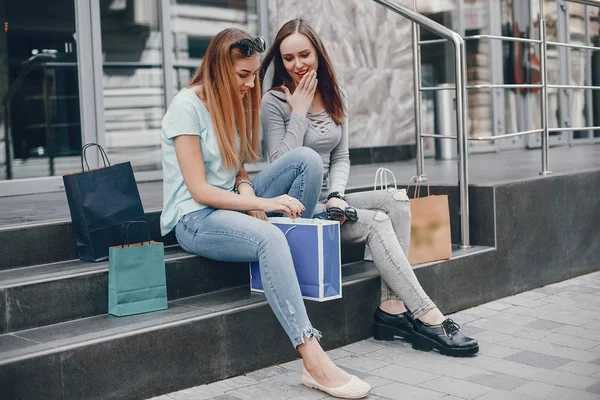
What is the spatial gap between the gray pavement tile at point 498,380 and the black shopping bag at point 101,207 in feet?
5.28

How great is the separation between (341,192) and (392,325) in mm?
727

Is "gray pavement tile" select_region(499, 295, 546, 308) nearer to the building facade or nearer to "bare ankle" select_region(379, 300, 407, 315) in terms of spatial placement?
"bare ankle" select_region(379, 300, 407, 315)

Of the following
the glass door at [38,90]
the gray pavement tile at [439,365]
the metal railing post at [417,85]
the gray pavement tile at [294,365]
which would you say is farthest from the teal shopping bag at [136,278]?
the glass door at [38,90]

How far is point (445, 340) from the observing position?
3.88 metres

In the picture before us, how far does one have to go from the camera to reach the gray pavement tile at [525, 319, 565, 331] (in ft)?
14.4

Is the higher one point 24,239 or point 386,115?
point 386,115

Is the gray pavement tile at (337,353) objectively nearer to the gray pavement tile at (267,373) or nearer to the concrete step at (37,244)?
the gray pavement tile at (267,373)

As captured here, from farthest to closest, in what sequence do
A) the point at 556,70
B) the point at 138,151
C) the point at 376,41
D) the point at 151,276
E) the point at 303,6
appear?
the point at 556,70, the point at 376,41, the point at 303,6, the point at 138,151, the point at 151,276

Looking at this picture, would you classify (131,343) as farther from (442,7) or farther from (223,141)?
(442,7)

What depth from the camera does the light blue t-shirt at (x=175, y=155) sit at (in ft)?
11.9

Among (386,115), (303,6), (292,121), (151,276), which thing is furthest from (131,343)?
(386,115)

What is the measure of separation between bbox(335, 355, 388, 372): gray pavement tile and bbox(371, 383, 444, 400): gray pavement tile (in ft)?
0.93

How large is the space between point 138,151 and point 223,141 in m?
3.54

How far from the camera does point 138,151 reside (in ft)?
23.2
